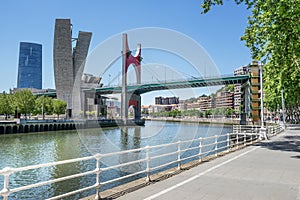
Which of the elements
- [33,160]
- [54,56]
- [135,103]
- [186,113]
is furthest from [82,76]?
[33,160]

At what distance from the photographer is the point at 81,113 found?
9869cm

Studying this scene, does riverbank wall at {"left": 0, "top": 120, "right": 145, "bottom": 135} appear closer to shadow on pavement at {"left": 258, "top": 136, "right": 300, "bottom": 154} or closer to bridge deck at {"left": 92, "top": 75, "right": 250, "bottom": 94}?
bridge deck at {"left": 92, "top": 75, "right": 250, "bottom": 94}

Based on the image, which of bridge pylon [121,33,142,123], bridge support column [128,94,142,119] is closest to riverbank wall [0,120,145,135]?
bridge pylon [121,33,142,123]

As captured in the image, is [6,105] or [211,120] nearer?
[6,105]

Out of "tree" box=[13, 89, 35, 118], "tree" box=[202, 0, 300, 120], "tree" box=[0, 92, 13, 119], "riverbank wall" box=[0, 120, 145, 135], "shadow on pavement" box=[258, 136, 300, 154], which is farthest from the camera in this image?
"tree" box=[0, 92, 13, 119]

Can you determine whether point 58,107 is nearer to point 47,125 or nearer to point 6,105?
point 6,105

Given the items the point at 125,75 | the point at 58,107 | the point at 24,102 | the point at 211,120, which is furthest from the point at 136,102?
the point at 24,102

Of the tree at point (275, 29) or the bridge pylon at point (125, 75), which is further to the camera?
the bridge pylon at point (125, 75)

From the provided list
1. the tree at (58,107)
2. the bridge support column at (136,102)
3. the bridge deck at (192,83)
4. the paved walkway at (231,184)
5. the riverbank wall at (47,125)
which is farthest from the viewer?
the bridge support column at (136,102)

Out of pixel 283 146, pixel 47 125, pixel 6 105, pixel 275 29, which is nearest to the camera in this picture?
pixel 275 29

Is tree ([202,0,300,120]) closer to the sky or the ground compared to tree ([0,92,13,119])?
closer to the sky

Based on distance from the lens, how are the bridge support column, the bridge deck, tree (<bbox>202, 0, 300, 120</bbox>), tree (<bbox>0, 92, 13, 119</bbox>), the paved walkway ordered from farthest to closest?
the bridge support column, the bridge deck, tree (<bbox>0, 92, 13, 119</bbox>), tree (<bbox>202, 0, 300, 120</bbox>), the paved walkway

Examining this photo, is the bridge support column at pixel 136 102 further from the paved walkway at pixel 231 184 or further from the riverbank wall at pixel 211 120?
the paved walkway at pixel 231 184

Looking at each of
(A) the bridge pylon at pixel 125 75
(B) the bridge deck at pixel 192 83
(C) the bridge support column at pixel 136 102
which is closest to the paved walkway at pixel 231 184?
(B) the bridge deck at pixel 192 83
